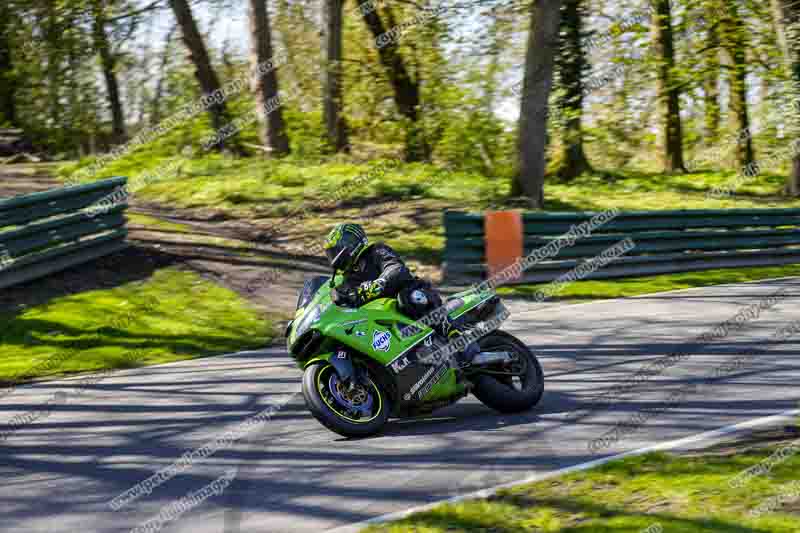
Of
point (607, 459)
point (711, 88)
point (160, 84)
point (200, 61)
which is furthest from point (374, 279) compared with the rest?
point (711, 88)

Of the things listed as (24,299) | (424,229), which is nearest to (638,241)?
(424,229)

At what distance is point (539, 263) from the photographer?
14.6 metres

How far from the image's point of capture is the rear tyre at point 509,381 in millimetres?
7453

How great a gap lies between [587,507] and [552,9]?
562 inches

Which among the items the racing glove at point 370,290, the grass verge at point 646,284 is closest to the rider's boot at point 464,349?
the racing glove at point 370,290

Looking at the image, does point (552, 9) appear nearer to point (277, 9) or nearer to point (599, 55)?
point (599, 55)

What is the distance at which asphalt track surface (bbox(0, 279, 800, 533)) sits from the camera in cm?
557

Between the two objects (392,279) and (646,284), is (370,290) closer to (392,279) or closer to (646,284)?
(392,279)

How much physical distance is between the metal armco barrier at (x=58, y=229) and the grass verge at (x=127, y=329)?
79 cm

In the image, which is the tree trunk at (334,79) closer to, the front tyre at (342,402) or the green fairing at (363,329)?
the green fairing at (363,329)

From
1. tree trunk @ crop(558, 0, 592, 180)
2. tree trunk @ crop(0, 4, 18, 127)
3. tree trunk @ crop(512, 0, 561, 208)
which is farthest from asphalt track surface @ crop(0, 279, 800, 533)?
tree trunk @ crop(0, 4, 18, 127)

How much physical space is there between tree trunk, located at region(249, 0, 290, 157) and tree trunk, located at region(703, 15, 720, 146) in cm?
1082

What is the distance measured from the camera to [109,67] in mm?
26406

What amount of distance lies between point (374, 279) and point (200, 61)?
1842 centimetres
